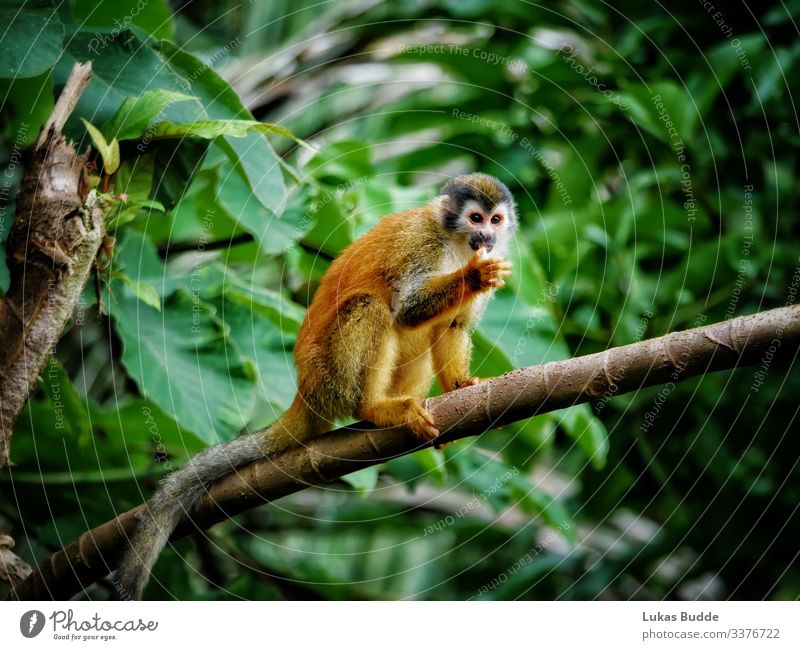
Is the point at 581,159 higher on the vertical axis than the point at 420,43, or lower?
lower

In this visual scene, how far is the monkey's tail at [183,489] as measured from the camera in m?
1.70

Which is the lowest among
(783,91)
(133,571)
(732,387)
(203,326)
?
(133,571)

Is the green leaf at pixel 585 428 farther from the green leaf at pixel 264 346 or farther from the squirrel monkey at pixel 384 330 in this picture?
the green leaf at pixel 264 346

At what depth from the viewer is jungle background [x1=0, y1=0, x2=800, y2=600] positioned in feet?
6.59

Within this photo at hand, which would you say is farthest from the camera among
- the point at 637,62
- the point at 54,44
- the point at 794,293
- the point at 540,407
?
the point at 637,62

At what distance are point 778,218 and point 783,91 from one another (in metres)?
0.47

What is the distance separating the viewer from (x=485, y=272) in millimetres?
1741

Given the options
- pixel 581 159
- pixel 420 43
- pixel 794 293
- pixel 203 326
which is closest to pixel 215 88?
pixel 203 326

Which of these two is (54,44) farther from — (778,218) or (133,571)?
(778,218)

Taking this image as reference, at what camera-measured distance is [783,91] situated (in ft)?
9.79

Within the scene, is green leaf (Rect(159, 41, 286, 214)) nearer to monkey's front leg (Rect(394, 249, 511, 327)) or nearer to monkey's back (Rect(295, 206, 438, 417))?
monkey's back (Rect(295, 206, 438, 417))

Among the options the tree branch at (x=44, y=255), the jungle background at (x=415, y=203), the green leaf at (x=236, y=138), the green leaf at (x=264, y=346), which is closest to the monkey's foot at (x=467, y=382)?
the jungle background at (x=415, y=203)

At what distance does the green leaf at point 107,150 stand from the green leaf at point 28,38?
0.94 ft

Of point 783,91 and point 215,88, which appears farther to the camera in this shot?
point 783,91
